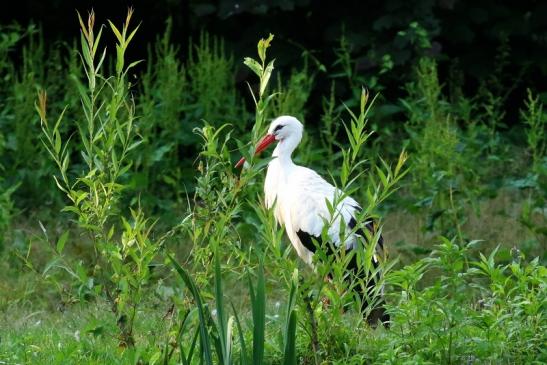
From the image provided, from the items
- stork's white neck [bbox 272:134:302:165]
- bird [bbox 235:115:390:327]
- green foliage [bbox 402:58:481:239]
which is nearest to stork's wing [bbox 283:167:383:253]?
bird [bbox 235:115:390:327]

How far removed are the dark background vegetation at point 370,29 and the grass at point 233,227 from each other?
15 centimetres

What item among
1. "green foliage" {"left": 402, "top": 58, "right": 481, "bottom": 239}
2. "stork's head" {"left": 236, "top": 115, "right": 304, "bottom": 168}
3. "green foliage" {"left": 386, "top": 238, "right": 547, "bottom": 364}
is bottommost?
"green foliage" {"left": 402, "top": 58, "right": 481, "bottom": 239}

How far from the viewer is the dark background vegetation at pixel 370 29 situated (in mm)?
8117

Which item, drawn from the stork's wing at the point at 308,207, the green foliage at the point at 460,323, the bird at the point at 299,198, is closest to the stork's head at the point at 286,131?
the bird at the point at 299,198

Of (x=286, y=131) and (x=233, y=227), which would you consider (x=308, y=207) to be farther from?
(x=233, y=227)

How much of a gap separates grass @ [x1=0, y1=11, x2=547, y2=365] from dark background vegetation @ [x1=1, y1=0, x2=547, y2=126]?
0.49 feet

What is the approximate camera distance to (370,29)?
8320 mm

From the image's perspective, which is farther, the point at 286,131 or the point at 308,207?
the point at 286,131

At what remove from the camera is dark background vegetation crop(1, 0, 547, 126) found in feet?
26.6

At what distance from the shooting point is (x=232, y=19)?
8875 millimetres

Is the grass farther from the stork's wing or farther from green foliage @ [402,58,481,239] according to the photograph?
the stork's wing

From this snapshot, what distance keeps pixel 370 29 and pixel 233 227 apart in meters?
4.36

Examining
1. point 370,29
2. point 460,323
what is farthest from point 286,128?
point 460,323

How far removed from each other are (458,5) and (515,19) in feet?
1.34
